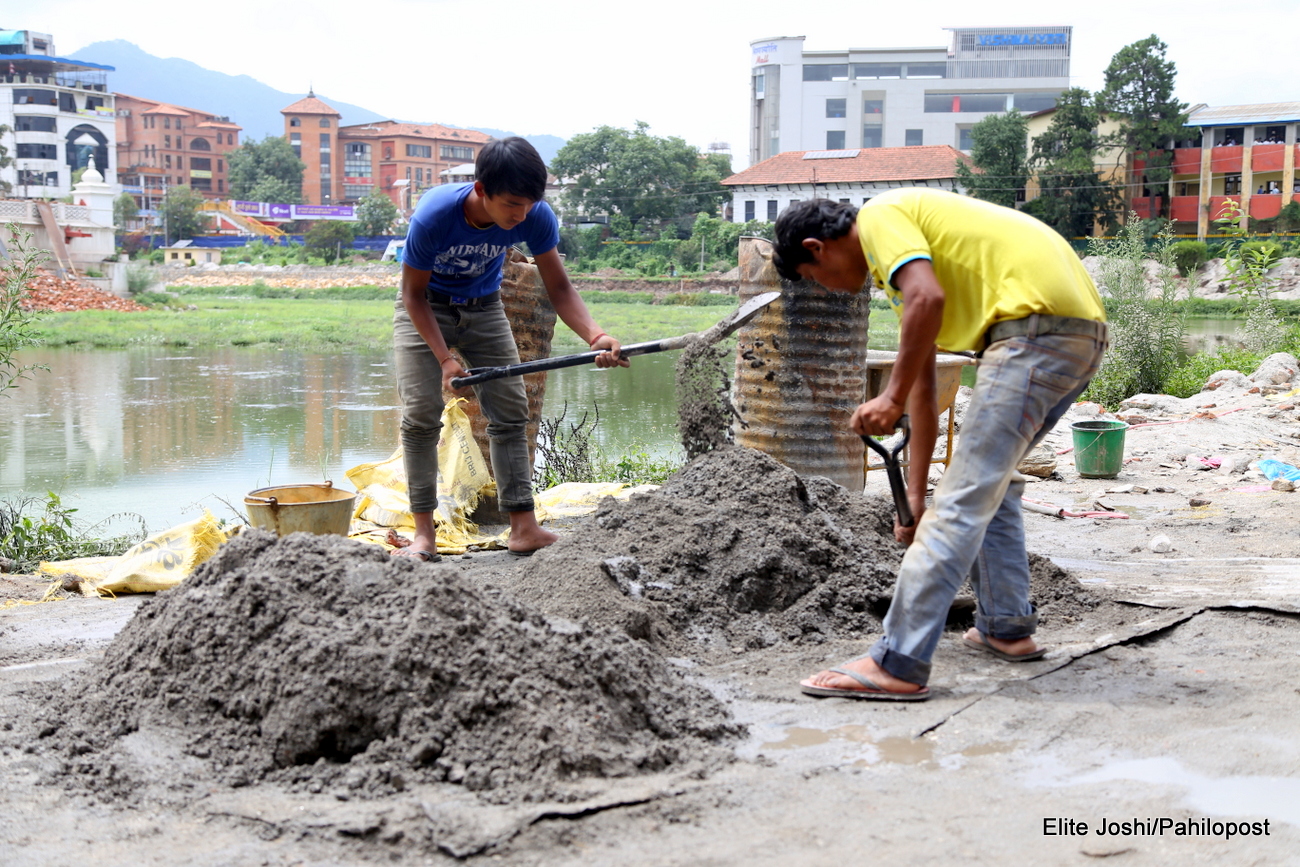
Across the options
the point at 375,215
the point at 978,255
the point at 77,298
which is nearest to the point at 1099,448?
the point at 978,255

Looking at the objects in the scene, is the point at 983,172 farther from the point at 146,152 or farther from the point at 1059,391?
the point at 146,152

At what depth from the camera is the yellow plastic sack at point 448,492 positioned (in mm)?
4887

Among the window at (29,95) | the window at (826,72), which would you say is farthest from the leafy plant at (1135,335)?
the window at (29,95)

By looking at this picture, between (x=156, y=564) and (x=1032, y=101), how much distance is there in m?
71.1

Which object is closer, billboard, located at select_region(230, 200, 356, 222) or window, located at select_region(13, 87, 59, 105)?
billboard, located at select_region(230, 200, 356, 222)

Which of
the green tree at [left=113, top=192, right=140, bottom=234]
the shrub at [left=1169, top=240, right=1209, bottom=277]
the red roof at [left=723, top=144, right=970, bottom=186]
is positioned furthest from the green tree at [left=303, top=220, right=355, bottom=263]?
the shrub at [left=1169, top=240, right=1209, bottom=277]

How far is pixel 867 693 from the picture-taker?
2592 millimetres

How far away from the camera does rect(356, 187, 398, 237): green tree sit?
59562mm

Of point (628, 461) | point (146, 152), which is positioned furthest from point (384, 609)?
point (146, 152)

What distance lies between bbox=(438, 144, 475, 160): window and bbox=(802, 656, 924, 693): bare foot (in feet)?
316

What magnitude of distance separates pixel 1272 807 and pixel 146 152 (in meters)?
101

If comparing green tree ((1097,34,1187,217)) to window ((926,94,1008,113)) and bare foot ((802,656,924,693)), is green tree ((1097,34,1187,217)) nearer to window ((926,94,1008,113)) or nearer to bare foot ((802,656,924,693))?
window ((926,94,1008,113))

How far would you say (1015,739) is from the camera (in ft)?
7.70

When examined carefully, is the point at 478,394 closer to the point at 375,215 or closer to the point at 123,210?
the point at 375,215
